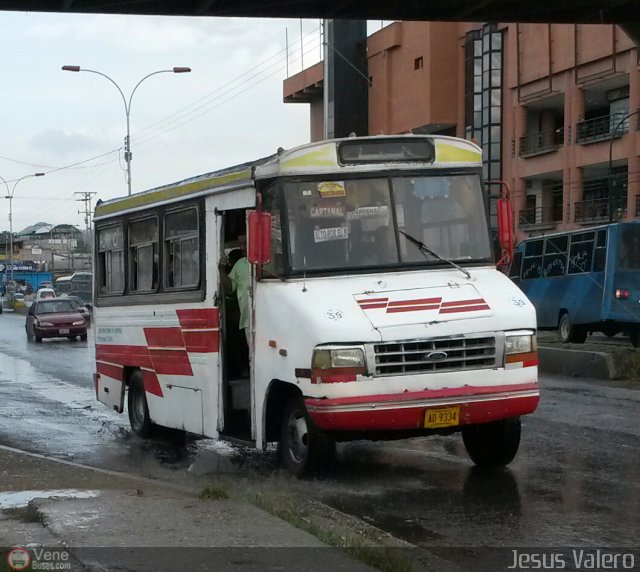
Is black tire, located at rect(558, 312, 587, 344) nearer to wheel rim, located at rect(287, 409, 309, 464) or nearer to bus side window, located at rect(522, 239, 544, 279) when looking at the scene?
bus side window, located at rect(522, 239, 544, 279)

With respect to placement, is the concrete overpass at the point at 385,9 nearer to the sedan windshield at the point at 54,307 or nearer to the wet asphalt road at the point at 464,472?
the wet asphalt road at the point at 464,472

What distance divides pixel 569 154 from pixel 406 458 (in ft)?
136

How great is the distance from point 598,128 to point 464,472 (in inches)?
1627

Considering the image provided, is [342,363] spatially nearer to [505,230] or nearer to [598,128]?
[505,230]

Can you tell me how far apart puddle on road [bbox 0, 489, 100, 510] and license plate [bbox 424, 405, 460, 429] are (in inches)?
101

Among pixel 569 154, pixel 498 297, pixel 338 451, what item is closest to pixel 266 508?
pixel 498 297

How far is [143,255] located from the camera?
12609 mm

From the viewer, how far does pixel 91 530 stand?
6.59 meters

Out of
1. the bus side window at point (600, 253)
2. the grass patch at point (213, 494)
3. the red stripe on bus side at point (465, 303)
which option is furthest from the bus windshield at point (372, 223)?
the bus side window at point (600, 253)

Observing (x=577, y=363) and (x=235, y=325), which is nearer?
(x=235, y=325)

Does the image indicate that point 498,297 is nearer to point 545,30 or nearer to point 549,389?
point 549,389

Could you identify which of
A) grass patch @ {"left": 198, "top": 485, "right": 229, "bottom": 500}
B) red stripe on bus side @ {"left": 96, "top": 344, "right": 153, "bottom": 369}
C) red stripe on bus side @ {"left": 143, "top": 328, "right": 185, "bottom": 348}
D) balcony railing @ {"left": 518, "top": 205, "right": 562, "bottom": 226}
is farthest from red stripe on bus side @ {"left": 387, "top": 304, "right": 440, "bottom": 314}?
balcony railing @ {"left": 518, "top": 205, "right": 562, "bottom": 226}

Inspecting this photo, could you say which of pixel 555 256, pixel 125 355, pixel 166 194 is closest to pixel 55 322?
pixel 555 256

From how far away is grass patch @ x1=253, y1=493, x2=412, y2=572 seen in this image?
19.6ft
